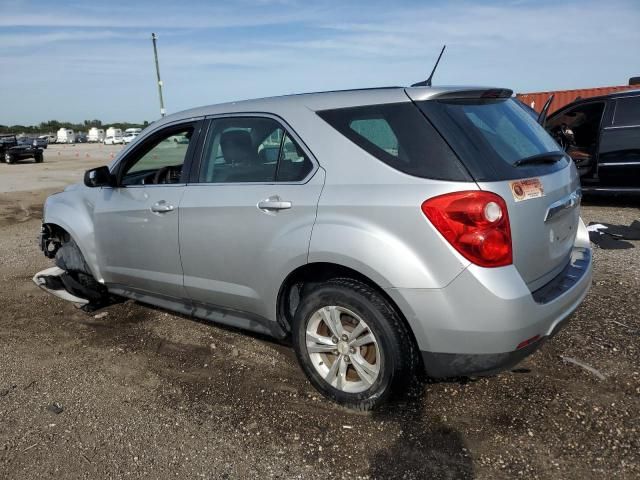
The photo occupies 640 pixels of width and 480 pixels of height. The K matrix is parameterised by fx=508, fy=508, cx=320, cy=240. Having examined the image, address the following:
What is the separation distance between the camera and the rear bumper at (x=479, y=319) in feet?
7.64

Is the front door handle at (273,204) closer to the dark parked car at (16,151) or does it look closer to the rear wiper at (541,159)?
the rear wiper at (541,159)

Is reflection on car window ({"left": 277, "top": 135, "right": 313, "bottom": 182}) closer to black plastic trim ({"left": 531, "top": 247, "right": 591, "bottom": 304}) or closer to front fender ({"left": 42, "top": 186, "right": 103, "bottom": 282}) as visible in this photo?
black plastic trim ({"left": 531, "top": 247, "right": 591, "bottom": 304})

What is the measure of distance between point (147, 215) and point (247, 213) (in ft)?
3.35

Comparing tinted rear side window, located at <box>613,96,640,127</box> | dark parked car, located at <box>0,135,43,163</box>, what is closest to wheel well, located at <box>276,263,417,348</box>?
tinted rear side window, located at <box>613,96,640,127</box>

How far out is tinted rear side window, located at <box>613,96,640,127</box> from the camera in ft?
24.9

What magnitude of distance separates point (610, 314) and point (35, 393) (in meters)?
4.21

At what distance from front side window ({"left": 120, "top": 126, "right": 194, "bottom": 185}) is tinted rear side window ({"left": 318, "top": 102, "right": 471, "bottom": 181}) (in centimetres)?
137

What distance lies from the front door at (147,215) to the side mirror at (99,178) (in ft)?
0.25

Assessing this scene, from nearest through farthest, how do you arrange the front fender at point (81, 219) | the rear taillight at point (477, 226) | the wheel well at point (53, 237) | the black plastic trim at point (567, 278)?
the rear taillight at point (477, 226), the black plastic trim at point (567, 278), the front fender at point (81, 219), the wheel well at point (53, 237)

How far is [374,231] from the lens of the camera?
254 centimetres

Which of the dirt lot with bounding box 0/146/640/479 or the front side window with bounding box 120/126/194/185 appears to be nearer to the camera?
the dirt lot with bounding box 0/146/640/479

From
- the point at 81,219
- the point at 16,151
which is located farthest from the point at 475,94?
the point at 16,151

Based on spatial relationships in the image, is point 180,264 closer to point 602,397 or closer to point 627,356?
point 602,397

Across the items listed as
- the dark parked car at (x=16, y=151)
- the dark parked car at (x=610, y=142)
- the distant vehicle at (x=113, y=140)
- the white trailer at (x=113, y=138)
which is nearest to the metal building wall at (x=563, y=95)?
the dark parked car at (x=610, y=142)
